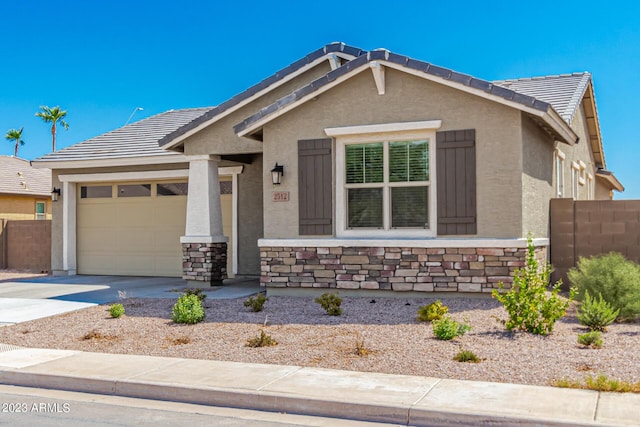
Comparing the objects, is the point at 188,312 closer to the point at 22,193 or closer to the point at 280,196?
the point at 280,196

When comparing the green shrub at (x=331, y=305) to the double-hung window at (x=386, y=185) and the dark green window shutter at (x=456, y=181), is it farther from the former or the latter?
the dark green window shutter at (x=456, y=181)

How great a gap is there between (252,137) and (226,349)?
5694mm

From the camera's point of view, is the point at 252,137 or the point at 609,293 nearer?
the point at 609,293

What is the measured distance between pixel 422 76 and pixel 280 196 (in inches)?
133

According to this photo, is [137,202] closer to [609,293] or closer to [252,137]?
[252,137]

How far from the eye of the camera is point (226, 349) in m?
8.55

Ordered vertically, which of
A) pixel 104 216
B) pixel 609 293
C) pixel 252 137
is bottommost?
pixel 609 293

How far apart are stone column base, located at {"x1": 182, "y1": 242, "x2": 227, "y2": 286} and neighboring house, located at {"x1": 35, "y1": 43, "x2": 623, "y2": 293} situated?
29 millimetres

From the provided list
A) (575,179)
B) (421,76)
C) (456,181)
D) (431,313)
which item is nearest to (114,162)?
(421,76)

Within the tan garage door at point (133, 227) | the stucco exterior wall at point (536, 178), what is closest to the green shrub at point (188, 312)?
the stucco exterior wall at point (536, 178)

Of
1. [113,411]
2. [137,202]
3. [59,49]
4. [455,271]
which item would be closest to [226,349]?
[113,411]

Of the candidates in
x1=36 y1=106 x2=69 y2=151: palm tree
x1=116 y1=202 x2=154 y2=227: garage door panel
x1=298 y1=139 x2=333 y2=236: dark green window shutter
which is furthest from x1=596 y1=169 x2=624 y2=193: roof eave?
x1=36 y1=106 x2=69 y2=151: palm tree

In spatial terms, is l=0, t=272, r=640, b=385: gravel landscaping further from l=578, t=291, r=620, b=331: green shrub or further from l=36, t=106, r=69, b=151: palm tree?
l=36, t=106, r=69, b=151: palm tree

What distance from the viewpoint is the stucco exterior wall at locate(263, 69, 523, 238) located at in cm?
1098
